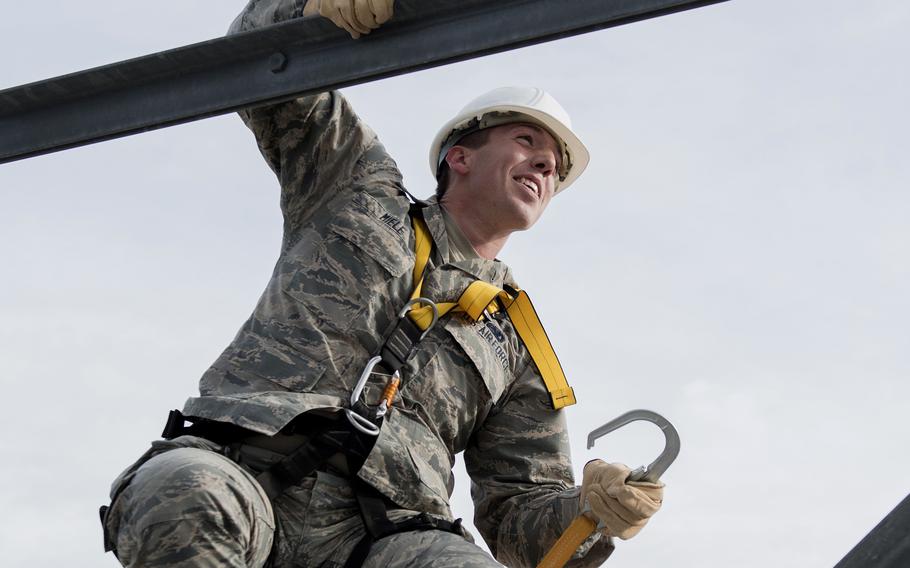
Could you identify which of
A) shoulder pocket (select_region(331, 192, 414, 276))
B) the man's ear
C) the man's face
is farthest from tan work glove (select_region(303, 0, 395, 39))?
the man's ear

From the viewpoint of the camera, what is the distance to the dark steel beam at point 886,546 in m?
2.84

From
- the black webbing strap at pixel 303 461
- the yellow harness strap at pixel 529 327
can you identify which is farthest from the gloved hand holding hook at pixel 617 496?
the black webbing strap at pixel 303 461

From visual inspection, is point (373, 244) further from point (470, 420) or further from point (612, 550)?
point (612, 550)

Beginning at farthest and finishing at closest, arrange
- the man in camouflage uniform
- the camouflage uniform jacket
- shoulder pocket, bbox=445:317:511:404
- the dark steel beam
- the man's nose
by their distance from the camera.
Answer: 1. the man's nose
2. shoulder pocket, bbox=445:317:511:404
3. the camouflage uniform jacket
4. the man in camouflage uniform
5. the dark steel beam

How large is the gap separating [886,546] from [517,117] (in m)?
3.51

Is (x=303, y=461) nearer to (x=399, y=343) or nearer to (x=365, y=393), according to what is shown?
(x=365, y=393)

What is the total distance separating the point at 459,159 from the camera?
20.1ft

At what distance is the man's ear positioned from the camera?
6.07 metres

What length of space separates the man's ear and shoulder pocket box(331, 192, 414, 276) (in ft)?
2.13

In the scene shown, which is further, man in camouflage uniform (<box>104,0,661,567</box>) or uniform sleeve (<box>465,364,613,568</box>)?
uniform sleeve (<box>465,364,613,568</box>)

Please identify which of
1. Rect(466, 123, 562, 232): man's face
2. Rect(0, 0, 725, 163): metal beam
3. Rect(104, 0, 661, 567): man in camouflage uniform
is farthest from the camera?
Rect(466, 123, 562, 232): man's face

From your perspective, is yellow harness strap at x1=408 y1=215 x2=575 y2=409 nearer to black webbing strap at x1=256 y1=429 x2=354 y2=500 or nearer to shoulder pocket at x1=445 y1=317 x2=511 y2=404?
shoulder pocket at x1=445 y1=317 x2=511 y2=404

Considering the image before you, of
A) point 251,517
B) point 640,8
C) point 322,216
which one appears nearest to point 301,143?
point 322,216

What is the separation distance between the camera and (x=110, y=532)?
445 cm
